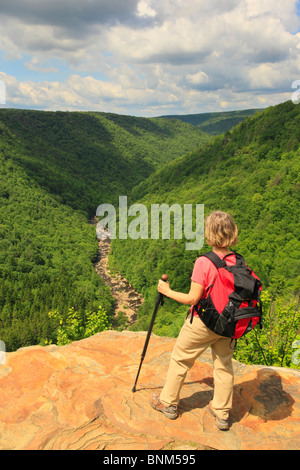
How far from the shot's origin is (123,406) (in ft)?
16.6

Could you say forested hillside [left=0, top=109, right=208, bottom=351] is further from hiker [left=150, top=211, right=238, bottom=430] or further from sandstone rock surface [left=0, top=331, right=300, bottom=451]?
hiker [left=150, top=211, right=238, bottom=430]

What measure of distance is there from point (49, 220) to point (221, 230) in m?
110

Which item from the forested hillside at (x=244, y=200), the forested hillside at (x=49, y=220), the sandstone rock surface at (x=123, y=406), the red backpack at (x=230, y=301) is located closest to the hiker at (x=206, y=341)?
the red backpack at (x=230, y=301)

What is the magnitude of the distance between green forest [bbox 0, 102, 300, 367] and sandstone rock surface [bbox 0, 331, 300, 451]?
370 cm

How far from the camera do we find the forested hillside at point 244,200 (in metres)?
44.1

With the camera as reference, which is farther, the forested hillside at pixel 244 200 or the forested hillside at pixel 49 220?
the forested hillside at pixel 49 220

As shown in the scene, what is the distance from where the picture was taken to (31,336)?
4947cm

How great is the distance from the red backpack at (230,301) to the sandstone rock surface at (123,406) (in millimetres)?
1787

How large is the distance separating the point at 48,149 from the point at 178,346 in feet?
589

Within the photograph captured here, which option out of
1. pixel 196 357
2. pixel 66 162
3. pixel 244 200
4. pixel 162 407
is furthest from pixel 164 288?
pixel 66 162

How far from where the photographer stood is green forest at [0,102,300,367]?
30.8 metres

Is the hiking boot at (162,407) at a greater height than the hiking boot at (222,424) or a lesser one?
greater

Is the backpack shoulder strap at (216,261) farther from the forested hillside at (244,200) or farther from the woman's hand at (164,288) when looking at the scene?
the forested hillside at (244,200)

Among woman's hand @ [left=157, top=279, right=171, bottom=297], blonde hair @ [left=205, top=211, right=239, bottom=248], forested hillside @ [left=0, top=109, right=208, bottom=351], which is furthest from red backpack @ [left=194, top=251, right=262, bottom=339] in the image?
forested hillside @ [left=0, top=109, right=208, bottom=351]
